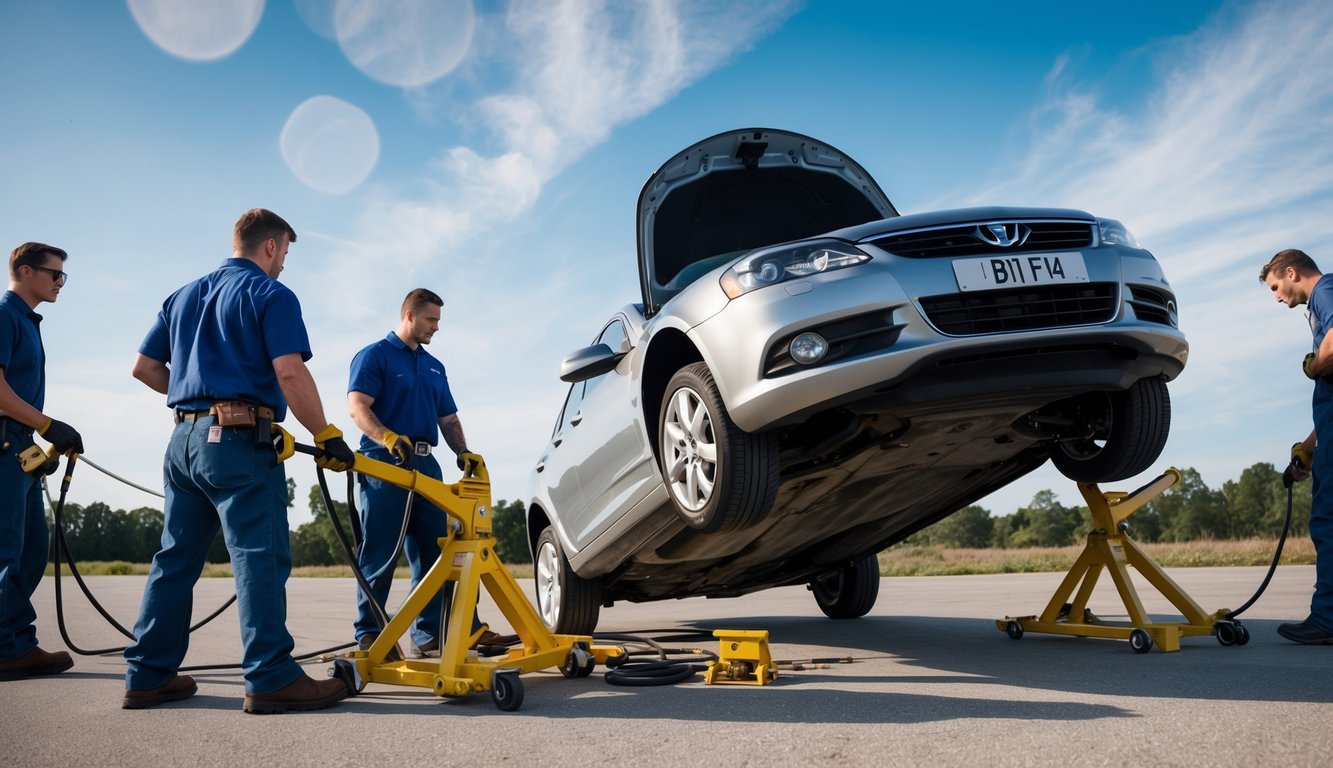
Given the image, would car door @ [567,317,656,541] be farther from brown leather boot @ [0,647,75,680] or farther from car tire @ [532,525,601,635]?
brown leather boot @ [0,647,75,680]

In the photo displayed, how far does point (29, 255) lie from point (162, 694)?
278 cm

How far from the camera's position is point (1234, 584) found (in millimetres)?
7988

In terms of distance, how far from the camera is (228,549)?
3.34 metres

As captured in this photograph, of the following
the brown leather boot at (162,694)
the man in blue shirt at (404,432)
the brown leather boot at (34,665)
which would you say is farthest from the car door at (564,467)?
the brown leather boot at (34,665)

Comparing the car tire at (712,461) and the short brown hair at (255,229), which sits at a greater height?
the short brown hair at (255,229)


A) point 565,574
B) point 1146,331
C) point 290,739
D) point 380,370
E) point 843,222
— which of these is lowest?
point 290,739

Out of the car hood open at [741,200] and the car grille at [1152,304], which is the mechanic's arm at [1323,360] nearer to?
the car grille at [1152,304]

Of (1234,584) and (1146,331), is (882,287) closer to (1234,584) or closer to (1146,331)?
(1146,331)

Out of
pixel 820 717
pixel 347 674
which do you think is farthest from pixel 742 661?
pixel 347 674

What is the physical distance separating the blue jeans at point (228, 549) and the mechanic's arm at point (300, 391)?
7.4 inches

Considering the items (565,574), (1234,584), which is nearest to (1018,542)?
(1234,584)

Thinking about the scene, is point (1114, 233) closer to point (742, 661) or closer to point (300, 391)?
point (742, 661)

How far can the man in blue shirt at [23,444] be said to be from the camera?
4348mm

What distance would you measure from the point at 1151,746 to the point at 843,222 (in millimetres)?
3327
